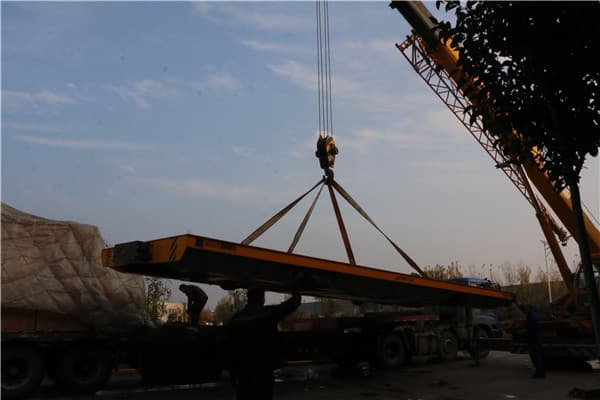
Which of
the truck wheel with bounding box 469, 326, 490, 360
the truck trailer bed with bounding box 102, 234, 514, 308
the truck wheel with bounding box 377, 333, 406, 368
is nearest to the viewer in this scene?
the truck trailer bed with bounding box 102, 234, 514, 308


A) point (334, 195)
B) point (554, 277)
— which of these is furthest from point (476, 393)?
point (554, 277)

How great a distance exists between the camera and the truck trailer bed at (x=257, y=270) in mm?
8297

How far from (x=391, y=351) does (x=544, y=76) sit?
32.8 ft

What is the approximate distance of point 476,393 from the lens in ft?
33.1

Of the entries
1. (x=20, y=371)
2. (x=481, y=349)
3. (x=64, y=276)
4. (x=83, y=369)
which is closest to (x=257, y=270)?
(x=83, y=369)

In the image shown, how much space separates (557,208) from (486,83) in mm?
10991

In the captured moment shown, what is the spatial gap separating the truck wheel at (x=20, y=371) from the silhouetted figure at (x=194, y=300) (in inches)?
106

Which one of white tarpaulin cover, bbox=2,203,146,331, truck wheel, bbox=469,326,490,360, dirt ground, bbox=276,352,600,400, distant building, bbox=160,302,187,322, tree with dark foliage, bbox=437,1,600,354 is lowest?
dirt ground, bbox=276,352,600,400

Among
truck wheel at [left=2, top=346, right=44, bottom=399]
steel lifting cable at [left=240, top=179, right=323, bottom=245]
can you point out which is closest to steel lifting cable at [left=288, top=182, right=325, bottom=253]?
steel lifting cable at [left=240, top=179, right=323, bottom=245]

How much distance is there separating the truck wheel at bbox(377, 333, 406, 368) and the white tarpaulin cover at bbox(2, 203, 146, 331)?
583cm

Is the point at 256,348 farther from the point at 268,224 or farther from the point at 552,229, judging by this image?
the point at 552,229

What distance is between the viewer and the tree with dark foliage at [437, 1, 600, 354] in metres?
5.32

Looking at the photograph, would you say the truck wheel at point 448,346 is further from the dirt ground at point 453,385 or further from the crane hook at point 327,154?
the crane hook at point 327,154

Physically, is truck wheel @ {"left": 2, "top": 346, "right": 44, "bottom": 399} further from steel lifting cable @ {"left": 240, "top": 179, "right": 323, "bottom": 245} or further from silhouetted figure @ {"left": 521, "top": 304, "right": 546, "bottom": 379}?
silhouetted figure @ {"left": 521, "top": 304, "right": 546, "bottom": 379}
